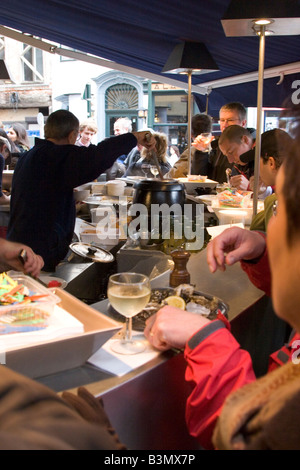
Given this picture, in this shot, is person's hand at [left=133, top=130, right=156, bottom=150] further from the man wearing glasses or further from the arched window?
the arched window

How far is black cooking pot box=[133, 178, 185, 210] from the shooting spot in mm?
2539

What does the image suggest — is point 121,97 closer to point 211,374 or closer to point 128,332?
point 128,332

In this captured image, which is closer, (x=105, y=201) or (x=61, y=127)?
(x=61, y=127)

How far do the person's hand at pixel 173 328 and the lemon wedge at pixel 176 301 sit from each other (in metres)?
0.22

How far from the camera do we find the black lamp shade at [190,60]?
4.48m

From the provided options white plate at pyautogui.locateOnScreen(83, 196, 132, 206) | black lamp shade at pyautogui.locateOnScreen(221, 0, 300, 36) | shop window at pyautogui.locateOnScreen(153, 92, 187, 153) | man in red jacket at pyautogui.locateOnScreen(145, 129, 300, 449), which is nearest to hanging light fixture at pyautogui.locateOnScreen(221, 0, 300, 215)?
black lamp shade at pyautogui.locateOnScreen(221, 0, 300, 36)

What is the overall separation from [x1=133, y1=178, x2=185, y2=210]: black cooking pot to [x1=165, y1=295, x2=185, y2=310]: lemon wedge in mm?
978

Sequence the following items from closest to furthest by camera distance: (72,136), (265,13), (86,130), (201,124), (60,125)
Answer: (265,13) → (60,125) → (72,136) → (201,124) → (86,130)

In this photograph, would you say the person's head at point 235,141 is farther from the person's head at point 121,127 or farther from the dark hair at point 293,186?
the person's head at point 121,127

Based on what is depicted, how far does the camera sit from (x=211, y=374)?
117 centimetres

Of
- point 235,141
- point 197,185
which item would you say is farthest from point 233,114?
point 197,185

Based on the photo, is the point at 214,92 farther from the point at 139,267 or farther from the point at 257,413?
the point at 257,413

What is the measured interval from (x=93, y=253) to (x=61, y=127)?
1652 millimetres

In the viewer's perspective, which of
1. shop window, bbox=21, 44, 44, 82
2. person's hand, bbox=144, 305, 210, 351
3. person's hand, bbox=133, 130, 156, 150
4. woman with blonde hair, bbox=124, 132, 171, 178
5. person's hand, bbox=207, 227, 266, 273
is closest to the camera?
person's hand, bbox=144, 305, 210, 351
